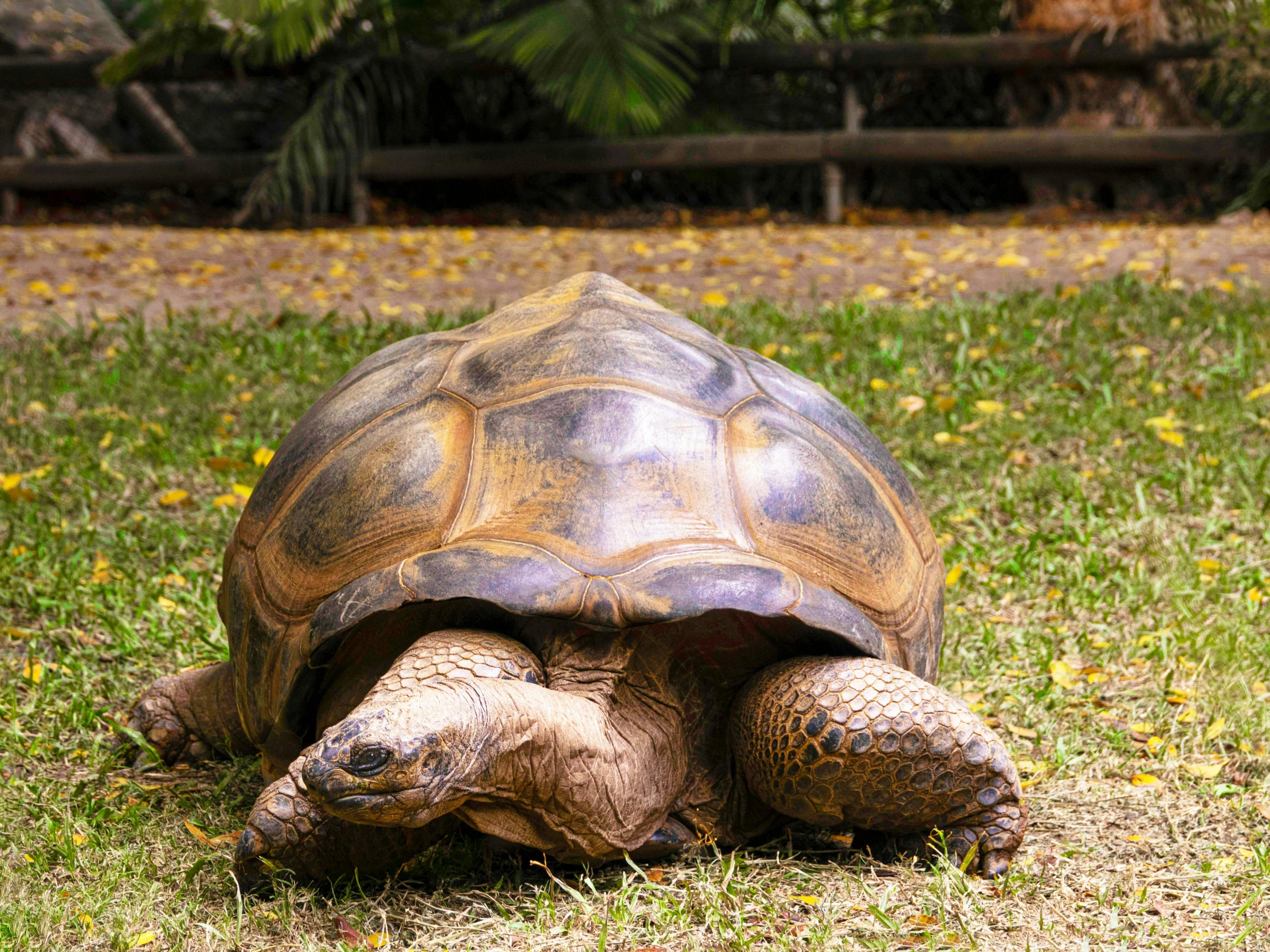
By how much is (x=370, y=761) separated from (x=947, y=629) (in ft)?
5.92

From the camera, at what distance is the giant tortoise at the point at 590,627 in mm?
1708

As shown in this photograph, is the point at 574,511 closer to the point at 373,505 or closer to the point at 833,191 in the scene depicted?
the point at 373,505

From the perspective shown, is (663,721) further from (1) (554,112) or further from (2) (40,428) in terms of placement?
(1) (554,112)

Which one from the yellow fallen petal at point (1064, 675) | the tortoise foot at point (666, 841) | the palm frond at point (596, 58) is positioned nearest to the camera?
the tortoise foot at point (666, 841)

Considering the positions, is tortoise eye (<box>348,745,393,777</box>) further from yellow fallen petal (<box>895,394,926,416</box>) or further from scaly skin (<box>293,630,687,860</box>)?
yellow fallen petal (<box>895,394,926,416</box>)

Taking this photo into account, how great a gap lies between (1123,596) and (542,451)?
1841 mm

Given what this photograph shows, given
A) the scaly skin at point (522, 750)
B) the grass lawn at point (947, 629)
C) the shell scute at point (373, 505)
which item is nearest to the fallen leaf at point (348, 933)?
the grass lawn at point (947, 629)

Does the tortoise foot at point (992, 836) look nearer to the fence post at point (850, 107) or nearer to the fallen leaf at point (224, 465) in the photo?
the fallen leaf at point (224, 465)

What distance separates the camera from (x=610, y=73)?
8812 millimetres

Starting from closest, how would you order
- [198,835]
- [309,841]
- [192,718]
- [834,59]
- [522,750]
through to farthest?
[522,750]
[309,841]
[198,835]
[192,718]
[834,59]

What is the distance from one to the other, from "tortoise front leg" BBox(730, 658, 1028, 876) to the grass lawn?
0.08 metres

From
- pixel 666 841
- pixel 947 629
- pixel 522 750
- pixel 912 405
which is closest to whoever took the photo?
pixel 522 750

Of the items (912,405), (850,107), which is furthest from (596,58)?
(912,405)

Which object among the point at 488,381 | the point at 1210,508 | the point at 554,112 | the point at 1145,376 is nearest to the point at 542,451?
the point at 488,381
